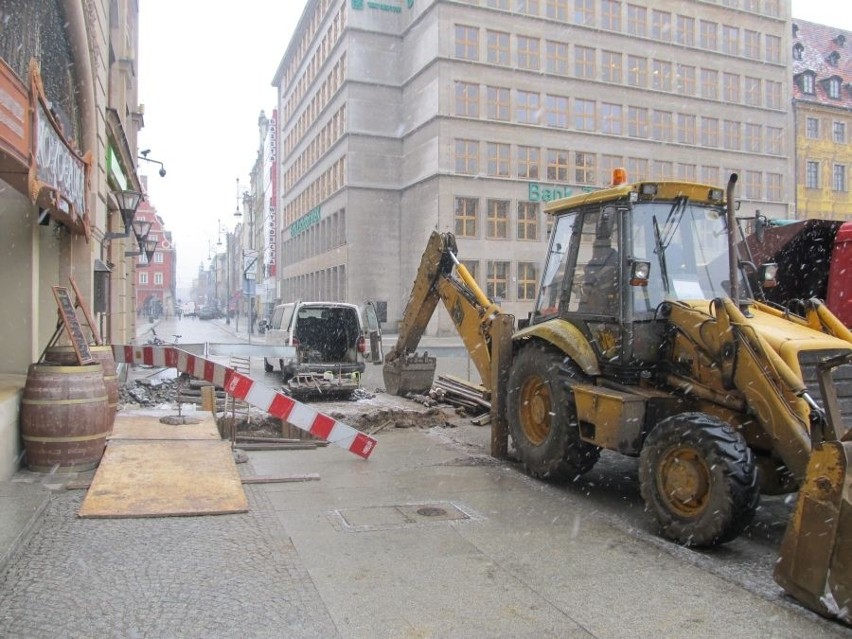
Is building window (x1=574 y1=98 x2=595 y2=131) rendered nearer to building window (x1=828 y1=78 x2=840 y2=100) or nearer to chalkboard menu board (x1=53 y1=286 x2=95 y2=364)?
building window (x1=828 y1=78 x2=840 y2=100)

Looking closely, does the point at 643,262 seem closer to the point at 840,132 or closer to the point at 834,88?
the point at 840,132

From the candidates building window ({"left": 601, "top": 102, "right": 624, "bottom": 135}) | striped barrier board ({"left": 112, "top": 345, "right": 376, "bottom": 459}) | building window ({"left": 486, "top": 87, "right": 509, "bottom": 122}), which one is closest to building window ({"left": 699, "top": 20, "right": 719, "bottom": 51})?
building window ({"left": 601, "top": 102, "right": 624, "bottom": 135})

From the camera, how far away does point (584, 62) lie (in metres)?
45.2

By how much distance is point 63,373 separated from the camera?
7078mm

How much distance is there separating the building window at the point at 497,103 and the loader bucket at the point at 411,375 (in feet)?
107

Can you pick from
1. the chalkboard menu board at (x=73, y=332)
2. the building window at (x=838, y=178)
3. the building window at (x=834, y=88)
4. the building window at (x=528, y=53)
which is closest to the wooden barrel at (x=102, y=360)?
the chalkboard menu board at (x=73, y=332)

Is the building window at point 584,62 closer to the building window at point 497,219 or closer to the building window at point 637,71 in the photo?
the building window at point 637,71

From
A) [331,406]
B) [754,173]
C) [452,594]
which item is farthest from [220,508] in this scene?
[754,173]

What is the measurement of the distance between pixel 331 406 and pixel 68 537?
23.3 feet

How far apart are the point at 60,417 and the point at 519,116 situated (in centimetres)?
4053

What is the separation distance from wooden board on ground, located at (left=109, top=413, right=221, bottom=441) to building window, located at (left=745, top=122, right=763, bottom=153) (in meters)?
48.2

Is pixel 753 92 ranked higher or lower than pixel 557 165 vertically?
higher

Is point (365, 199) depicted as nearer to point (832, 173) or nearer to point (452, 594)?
point (832, 173)

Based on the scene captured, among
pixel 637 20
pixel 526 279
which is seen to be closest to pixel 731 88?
pixel 637 20
